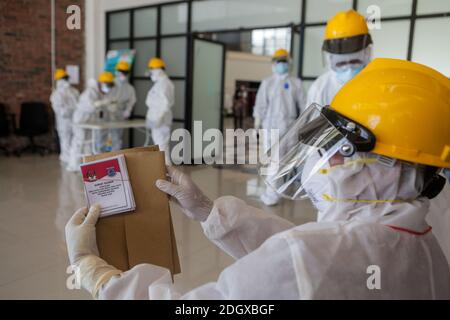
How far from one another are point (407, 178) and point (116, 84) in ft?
19.8

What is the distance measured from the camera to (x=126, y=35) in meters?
6.64

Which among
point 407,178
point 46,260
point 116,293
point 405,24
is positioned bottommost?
point 46,260

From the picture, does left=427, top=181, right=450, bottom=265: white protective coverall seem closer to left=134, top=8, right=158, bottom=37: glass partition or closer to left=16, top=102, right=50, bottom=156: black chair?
left=134, top=8, right=158, bottom=37: glass partition

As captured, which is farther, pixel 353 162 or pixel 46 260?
pixel 46 260

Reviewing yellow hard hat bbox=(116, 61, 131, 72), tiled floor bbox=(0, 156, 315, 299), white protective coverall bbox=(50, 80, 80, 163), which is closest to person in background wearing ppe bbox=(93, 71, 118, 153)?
yellow hard hat bbox=(116, 61, 131, 72)

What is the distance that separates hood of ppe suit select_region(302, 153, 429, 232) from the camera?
30.3 inches

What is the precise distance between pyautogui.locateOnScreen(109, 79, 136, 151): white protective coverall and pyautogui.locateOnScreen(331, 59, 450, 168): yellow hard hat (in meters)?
5.71

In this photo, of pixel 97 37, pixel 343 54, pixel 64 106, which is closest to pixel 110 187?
pixel 343 54

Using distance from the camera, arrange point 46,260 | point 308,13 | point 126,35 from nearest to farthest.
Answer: point 46,260 < point 308,13 < point 126,35

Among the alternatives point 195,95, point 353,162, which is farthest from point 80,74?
point 353,162

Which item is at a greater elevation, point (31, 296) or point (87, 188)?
point (87, 188)

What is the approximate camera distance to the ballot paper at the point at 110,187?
40.3 inches

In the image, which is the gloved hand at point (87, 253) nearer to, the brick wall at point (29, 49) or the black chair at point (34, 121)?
the brick wall at point (29, 49)
